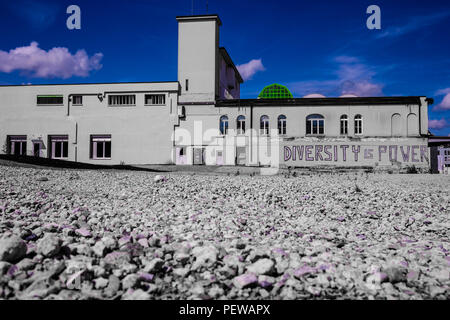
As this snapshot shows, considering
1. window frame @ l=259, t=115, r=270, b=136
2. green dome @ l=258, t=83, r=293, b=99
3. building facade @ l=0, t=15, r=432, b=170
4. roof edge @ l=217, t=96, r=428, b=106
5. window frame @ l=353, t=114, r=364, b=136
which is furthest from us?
green dome @ l=258, t=83, r=293, b=99

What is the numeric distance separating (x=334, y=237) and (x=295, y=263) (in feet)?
3.49

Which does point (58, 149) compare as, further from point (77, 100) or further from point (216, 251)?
point (216, 251)

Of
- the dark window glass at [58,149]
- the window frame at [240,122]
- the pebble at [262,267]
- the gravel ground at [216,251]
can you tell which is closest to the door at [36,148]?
the dark window glass at [58,149]

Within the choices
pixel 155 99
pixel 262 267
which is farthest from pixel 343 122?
pixel 262 267

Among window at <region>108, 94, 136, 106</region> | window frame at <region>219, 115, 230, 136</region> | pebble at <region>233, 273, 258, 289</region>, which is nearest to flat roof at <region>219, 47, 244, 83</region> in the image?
window frame at <region>219, 115, 230, 136</region>

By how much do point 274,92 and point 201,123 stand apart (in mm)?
12395

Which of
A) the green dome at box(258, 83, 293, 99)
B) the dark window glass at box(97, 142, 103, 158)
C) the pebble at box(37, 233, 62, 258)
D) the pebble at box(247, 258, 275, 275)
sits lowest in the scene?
the pebble at box(247, 258, 275, 275)

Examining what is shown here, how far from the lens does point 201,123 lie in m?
26.7

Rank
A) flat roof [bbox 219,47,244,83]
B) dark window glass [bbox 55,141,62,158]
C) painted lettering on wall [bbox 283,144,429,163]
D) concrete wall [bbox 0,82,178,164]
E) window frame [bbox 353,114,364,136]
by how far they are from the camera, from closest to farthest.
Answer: painted lettering on wall [bbox 283,144,429,163], window frame [bbox 353,114,364,136], concrete wall [bbox 0,82,178,164], dark window glass [bbox 55,141,62,158], flat roof [bbox 219,47,244,83]

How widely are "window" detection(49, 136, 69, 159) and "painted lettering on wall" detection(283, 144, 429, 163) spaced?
19297 millimetres

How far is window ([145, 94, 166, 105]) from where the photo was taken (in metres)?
27.2

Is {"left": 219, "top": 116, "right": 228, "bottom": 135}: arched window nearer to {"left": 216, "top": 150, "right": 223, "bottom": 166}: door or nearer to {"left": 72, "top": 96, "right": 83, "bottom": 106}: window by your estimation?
{"left": 216, "top": 150, "right": 223, "bottom": 166}: door

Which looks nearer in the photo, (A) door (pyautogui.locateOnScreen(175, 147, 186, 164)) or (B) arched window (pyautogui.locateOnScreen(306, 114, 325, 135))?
(B) arched window (pyautogui.locateOnScreen(306, 114, 325, 135))
